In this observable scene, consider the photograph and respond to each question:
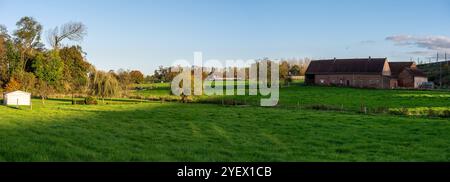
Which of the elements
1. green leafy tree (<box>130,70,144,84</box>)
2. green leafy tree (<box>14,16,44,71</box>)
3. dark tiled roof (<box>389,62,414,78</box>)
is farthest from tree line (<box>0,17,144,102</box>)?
dark tiled roof (<box>389,62,414,78</box>)

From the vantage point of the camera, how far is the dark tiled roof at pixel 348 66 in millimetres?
83688

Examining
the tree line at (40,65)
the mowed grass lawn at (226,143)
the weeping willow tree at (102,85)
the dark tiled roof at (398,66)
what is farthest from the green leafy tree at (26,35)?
the dark tiled roof at (398,66)

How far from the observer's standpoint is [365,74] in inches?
3302

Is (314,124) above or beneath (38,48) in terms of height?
beneath

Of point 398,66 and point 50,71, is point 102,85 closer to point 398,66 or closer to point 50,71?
point 50,71

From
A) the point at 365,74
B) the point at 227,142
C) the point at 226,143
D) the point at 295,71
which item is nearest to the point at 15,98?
the point at 227,142

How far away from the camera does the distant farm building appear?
82812 mm

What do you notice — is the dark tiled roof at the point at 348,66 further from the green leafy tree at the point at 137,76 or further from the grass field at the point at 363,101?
the green leafy tree at the point at 137,76

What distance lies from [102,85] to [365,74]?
53703mm

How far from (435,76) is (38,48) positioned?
85916 mm

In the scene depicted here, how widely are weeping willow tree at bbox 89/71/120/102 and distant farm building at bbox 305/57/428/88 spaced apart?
45014 millimetres
